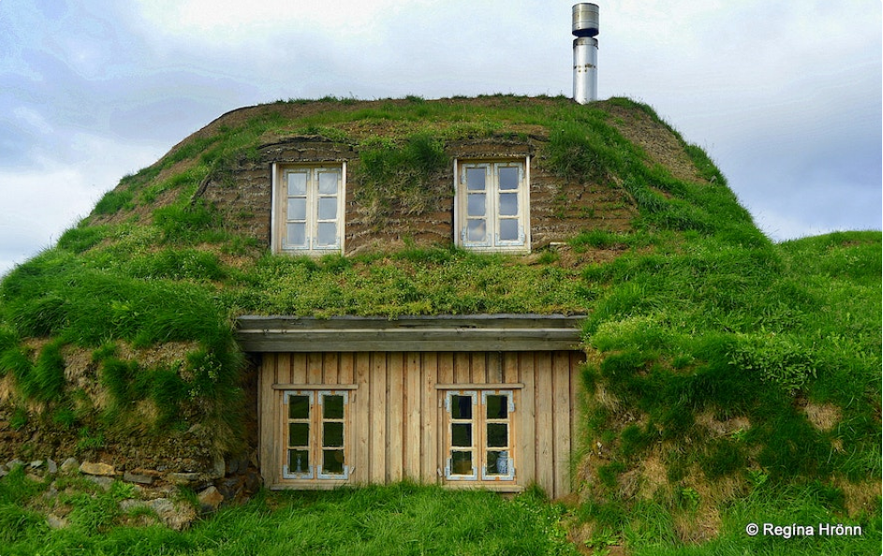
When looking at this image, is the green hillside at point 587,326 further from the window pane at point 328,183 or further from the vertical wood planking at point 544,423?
the window pane at point 328,183

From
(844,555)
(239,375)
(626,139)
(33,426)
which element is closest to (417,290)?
(239,375)

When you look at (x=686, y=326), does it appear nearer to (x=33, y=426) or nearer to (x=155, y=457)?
(x=155, y=457)

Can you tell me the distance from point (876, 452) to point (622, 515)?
2.33 m

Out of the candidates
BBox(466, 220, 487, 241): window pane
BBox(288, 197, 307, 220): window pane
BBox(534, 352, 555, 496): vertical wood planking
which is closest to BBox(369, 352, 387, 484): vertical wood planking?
BBox(534, 352, 555, 496): vertical wood planking

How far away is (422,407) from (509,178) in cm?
486

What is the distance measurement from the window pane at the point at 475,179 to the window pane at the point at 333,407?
15.4ft

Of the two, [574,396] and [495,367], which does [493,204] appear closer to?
[495,367]

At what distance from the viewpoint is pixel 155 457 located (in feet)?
22.3

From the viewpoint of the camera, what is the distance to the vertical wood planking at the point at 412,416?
25.5 feet

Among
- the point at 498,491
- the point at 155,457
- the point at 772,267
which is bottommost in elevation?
the point at 498,491

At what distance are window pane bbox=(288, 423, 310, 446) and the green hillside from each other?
0.70 m

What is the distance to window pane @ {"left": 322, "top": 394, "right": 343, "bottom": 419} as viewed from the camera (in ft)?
26.2

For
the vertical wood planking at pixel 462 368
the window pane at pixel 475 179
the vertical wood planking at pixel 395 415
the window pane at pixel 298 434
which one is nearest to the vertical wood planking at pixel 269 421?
the window pane at pixel 298 434

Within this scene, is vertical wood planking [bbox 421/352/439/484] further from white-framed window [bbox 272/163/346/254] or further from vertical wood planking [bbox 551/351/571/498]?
white-framed window [bbox 272/163/346/254]
